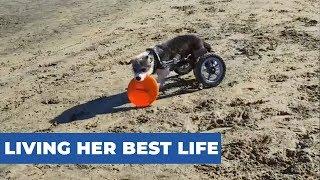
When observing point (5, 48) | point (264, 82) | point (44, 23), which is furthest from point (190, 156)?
point (44, 23)

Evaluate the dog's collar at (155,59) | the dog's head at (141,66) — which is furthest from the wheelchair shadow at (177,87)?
the dog's head at (141,66)

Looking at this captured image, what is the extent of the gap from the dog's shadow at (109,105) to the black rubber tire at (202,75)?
25 centimetres

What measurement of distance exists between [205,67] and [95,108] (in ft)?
6.06

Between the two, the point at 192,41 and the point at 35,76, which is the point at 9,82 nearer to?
the point at 35,76

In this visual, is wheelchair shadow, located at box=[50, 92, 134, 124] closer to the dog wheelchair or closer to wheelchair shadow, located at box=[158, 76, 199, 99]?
wheelchair shadow, located at box=[158, 76, 199, 99]

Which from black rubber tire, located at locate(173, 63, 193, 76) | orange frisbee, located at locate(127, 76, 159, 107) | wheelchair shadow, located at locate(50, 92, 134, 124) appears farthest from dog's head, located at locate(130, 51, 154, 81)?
black rubber tire, located at locate(173, 63, 193, 76)

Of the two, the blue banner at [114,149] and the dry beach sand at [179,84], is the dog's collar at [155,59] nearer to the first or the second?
the dry beach sand at [179,84]

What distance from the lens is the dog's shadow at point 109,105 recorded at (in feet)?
28.4

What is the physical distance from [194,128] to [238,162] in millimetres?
1158

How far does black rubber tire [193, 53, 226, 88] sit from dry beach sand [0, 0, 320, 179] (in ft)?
0.38

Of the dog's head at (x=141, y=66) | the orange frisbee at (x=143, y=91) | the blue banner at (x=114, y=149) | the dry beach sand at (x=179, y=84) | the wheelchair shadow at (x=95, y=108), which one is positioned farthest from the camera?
the wheelchair shadow at (x=95, y=108)

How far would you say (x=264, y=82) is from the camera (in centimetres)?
909

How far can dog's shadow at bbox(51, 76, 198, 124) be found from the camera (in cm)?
866

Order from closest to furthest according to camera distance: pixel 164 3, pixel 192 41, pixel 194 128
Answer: pixel 194 128
pixel 192 41
pixel 164 3
